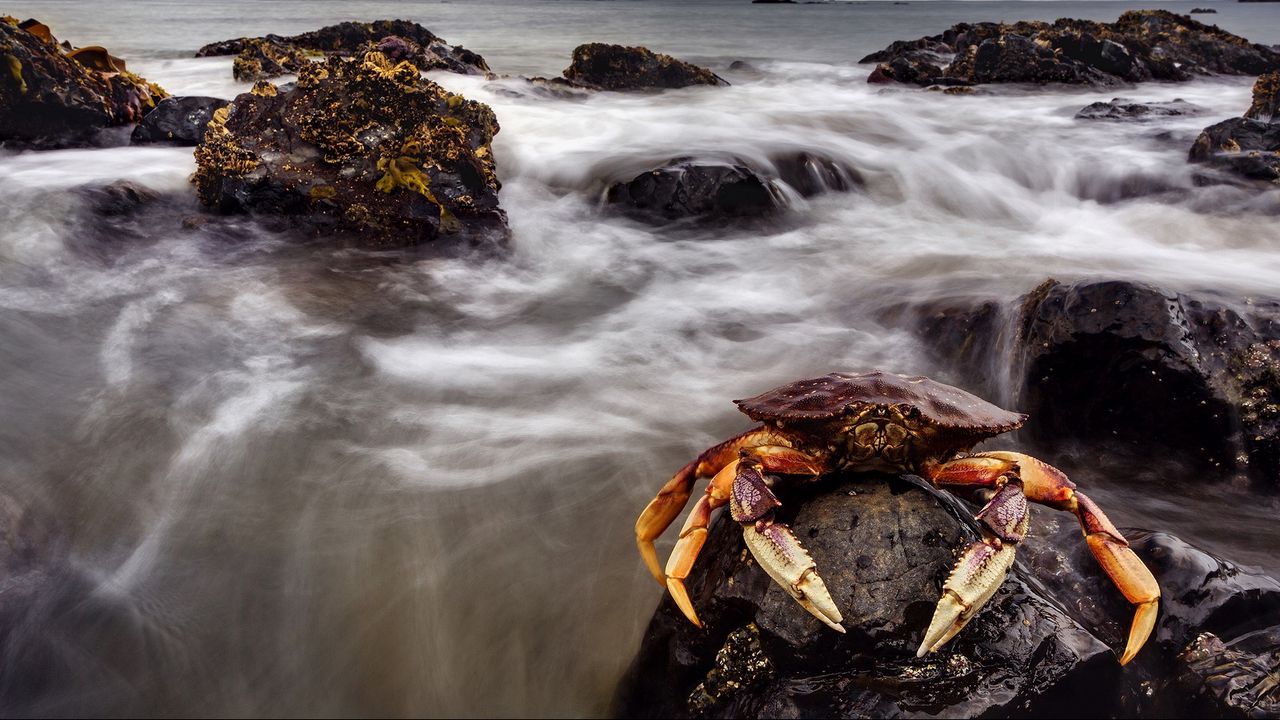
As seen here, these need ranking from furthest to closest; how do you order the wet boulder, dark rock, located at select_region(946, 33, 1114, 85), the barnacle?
dark rock, located at select_region(946, 33, 1114, 85) → the barnacle → the wet boulder

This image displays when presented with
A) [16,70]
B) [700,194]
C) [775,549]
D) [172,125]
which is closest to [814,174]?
[700,194]

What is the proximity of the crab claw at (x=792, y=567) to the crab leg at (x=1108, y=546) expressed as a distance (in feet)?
3.24

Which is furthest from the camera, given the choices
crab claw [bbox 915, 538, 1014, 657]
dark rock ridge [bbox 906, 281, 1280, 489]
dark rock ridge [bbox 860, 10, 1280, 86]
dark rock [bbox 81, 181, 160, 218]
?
dark rock ridge [bbox 860, 10, 1280, 86]

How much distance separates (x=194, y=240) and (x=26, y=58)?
4342 millimetres

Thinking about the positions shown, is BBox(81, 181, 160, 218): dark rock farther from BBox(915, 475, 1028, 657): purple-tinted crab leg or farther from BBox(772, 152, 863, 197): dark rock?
BBox(915, 475, 1028, 657): purple-tinted crab leg

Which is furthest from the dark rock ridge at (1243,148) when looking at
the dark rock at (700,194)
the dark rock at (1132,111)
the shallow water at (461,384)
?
the dark rock at (700,194)

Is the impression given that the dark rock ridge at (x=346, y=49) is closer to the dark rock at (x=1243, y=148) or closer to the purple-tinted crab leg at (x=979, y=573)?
the dark rock at (x=1243, y=148)

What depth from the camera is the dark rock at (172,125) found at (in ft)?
30.7

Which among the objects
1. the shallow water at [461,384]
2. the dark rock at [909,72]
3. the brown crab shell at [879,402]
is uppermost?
the dark rock at [909,72]

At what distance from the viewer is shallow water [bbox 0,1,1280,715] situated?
3.37 m

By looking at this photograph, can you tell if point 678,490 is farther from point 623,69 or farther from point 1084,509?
point 623,69

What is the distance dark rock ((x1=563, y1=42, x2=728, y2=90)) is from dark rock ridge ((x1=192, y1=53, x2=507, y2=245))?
8.59 m

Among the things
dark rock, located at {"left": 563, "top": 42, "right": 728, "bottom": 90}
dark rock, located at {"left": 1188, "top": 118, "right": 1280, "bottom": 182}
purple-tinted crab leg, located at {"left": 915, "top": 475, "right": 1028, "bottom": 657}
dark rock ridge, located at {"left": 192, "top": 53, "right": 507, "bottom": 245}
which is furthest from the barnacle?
dark rock, located at {"left": 1188, "top": 118, "right": 1280, "bottom": 182}

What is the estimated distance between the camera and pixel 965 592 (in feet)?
8.02
